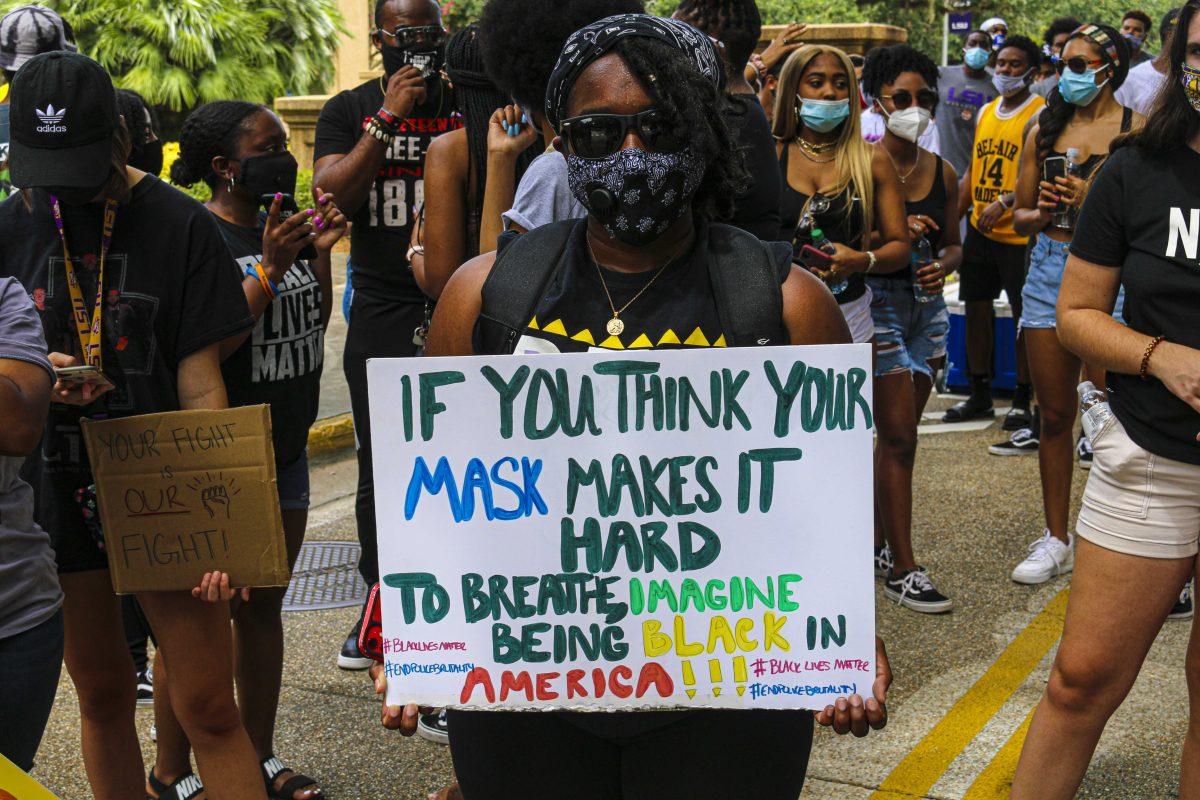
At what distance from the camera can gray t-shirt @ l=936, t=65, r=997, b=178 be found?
34.5ft

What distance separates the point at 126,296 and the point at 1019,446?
5821 millimetres

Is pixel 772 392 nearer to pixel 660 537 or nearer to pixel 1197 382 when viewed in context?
pixel 660 537

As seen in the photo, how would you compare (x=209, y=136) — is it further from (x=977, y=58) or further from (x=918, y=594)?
(x=977, y=58)

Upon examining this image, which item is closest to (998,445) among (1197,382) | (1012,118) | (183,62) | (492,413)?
(1012,118)

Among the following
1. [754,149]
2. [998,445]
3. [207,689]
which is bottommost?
[998,445]

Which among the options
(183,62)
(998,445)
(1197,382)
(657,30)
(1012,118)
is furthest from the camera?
(183,62)

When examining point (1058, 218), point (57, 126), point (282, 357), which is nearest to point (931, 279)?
point (1058, 218)

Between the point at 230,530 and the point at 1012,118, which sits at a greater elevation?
the point at 1012,118

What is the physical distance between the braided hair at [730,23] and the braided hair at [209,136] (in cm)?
155

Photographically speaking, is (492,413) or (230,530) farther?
(230,530)

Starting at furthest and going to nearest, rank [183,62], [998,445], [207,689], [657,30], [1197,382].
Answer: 1. [183,62]
2. [998,445]
3. [207,689]
4. [1197,382]
5. [657,30]

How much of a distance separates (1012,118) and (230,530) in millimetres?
6642

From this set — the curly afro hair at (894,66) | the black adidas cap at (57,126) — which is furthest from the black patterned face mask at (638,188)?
the curly afro hair at (894,66)

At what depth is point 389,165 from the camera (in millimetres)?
4797
